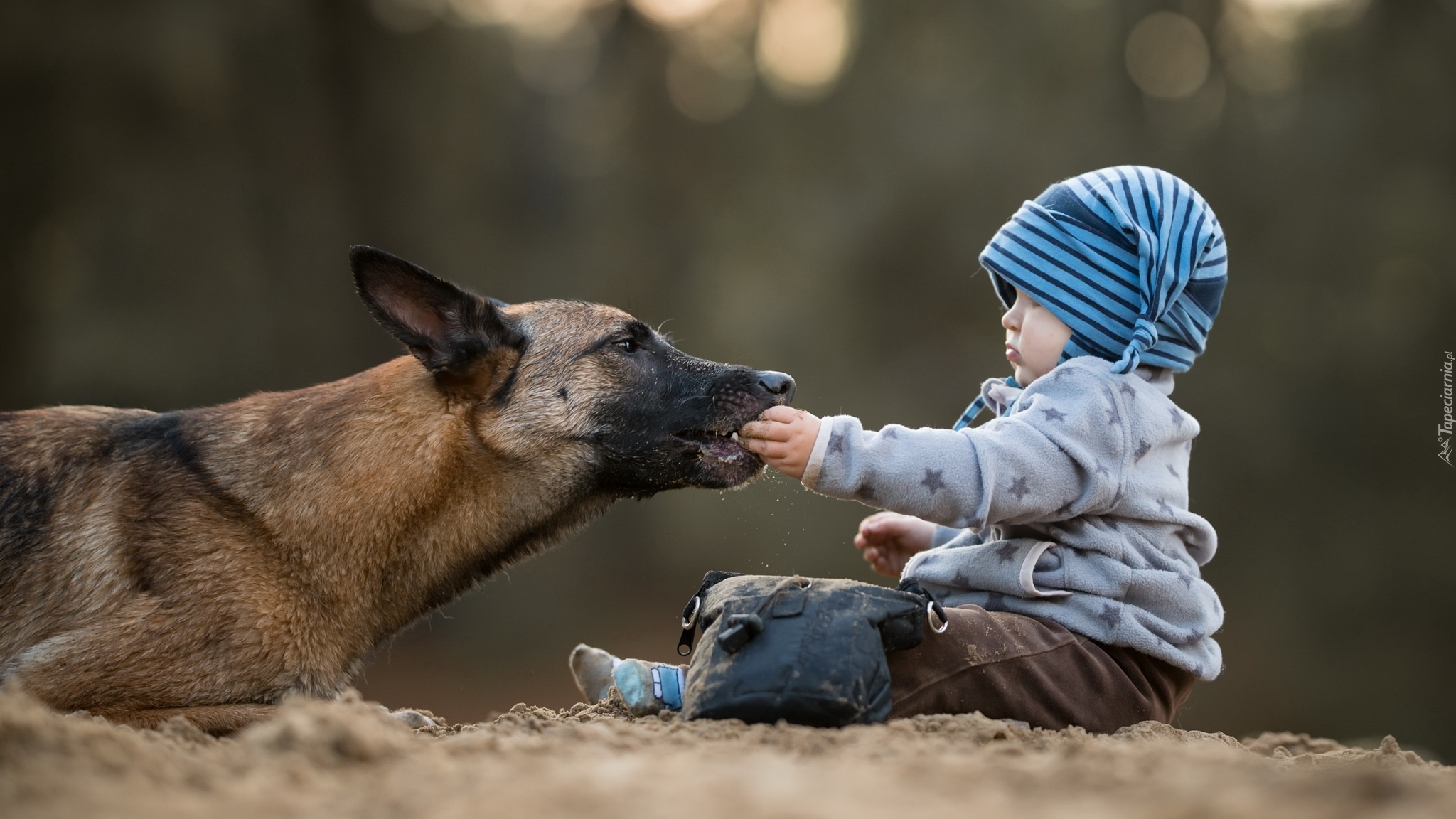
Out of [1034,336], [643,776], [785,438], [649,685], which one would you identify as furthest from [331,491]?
[1034,336]

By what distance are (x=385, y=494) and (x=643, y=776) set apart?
1982 millimetres

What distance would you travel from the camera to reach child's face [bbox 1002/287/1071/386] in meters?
3.54

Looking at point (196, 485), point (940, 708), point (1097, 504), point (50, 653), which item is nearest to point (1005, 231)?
point (1097, 504)

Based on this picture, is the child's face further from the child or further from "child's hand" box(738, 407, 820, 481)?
"child's hand" box(738, 407, 820, 481)

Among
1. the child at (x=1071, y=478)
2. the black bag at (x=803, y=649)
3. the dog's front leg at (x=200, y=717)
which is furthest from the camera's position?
the child at (x=1071, y=478)

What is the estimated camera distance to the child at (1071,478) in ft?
10.2

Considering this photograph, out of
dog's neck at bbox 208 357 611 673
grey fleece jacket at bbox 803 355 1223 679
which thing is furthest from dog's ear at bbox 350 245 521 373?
grey fleece jacket at bbox 803 355 1223 679

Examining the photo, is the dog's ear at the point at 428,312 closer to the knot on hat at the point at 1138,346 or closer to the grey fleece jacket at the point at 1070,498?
the grey fleece jacket at the point at 1070,498

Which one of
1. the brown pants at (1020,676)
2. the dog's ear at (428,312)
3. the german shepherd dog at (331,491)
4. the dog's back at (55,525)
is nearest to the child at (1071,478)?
the brown pants at (1020,676)

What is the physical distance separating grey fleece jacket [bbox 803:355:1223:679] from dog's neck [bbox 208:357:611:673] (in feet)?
3.63

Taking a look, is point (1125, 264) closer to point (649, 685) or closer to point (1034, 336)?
point (1034, 336)

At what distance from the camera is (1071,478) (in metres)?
3.13

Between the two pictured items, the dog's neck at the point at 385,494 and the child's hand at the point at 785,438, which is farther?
the dog's neck at the point at 385,494

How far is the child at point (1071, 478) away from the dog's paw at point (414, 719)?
0.54 m
